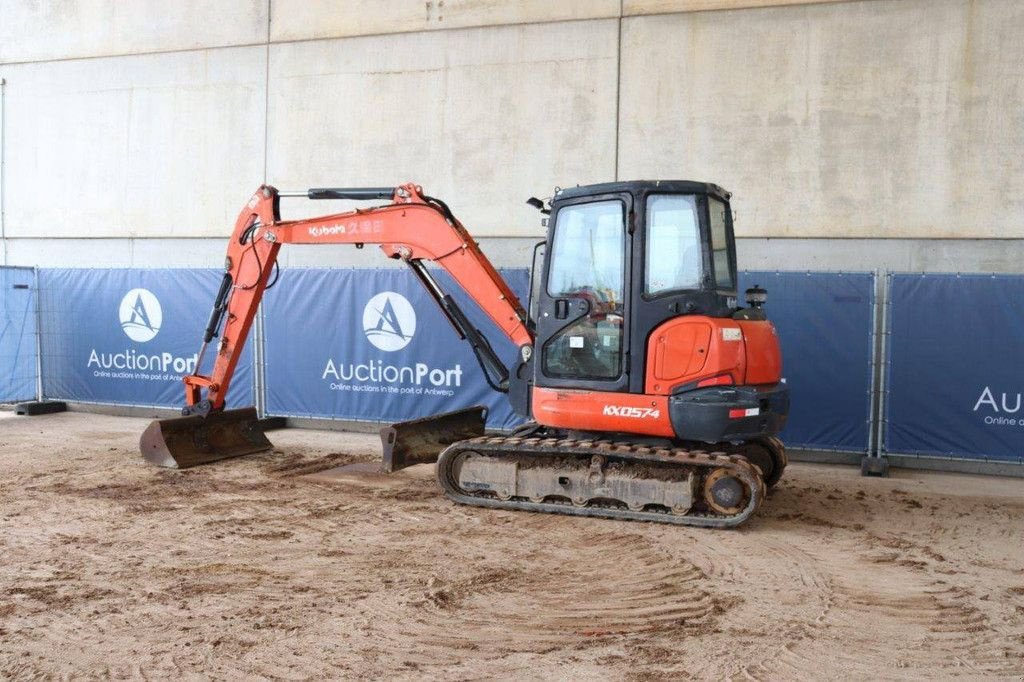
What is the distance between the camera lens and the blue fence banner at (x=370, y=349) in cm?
1206

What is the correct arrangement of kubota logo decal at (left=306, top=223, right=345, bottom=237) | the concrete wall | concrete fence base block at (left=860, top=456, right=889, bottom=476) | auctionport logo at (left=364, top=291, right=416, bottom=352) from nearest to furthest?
kubota logo decal at (left=306, top=223, right=345, bottom=237) → concrete fence base block at (left=860, top=456, right=889, bottom=476) → the concrete wall → auctionport logo at (left=364, top=291, right=416, bottom=352)

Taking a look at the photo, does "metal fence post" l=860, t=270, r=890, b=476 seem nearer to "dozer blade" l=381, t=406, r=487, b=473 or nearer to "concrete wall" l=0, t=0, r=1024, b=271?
"concrete wall" l=0, t=0, r=1024, b=271

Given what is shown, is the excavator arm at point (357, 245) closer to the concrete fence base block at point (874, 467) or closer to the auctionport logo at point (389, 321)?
the auctionport logo at point (389, 321)

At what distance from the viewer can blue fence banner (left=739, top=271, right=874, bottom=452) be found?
10.6 meters

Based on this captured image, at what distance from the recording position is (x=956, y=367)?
33.7 ft

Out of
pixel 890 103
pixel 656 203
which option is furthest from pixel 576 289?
pixel 890 103

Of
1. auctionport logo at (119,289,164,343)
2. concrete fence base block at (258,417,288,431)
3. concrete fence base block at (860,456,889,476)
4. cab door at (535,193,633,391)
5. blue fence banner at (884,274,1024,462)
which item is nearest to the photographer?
cab door at (535,193,633,391)

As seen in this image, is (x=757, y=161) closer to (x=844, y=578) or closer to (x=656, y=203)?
(x=656, y=203)

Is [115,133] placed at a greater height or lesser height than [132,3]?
lesser

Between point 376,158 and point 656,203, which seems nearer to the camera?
point 656,203

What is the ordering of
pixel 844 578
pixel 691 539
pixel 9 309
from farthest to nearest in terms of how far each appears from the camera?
pixel 9 309
pixel 691 539
pixel 844 578

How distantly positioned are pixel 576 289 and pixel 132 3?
409 inches

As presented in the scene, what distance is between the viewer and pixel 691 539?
7188mm

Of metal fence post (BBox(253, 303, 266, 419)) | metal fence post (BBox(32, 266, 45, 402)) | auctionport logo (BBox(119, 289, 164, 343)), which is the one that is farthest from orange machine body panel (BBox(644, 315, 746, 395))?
metal fence post (BBox(32, 266, 45, 402))
